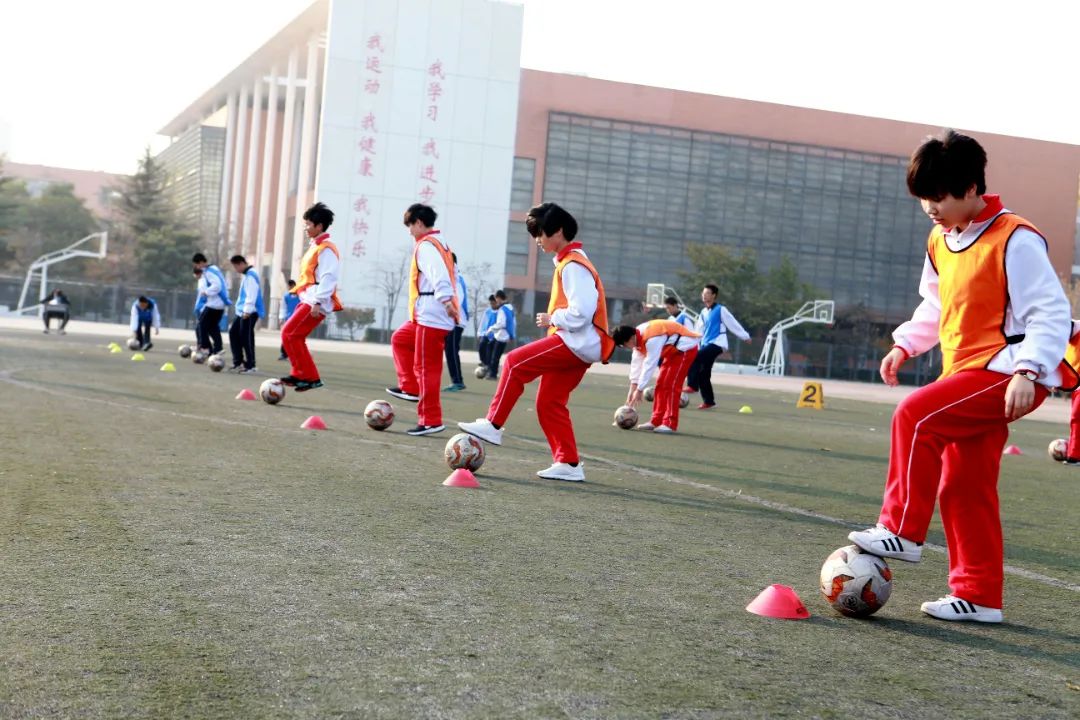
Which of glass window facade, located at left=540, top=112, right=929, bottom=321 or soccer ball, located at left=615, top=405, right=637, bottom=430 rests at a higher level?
glass window facade, located at left=540, top=112, right=929, bottom=321

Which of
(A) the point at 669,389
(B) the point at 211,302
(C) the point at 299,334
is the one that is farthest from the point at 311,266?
(B) the point at 211,302

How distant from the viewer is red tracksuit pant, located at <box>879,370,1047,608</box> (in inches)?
177

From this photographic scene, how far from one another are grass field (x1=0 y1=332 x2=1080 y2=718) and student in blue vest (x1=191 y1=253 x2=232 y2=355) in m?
12.1

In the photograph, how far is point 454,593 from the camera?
4645 millimetres

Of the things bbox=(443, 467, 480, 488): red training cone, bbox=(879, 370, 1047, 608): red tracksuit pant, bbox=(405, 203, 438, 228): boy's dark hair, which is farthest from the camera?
bbox=(405, 203, 438, 228): boy's dark hair

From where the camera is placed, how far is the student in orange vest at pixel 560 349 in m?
8.44

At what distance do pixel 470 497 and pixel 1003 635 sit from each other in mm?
3524

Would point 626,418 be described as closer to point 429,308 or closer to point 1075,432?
point 429,308

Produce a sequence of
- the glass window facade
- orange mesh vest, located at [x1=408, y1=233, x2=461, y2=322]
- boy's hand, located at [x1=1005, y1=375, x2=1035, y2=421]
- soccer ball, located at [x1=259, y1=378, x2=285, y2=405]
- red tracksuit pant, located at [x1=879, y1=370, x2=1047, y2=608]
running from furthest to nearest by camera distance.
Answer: the glass window facade
soccer ball, located at [x1=259, y1=378, x2=285, y2=405]
orange mesh vest, located at [x1=408, y1=233, x2=461, y2=322]
red tracksuit pant, located at [x1=879, y1=370, x2=1047, y2=608]
boy's hand, located at [x1=1005, y1=375, x2=1035, y2=421]

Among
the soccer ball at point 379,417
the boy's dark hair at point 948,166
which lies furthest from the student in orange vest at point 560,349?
the boy's dark hair at point 948,166

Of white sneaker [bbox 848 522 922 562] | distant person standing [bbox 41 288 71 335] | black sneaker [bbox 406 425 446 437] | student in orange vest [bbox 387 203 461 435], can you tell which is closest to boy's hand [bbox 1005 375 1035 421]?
white sneaker [bbox 848 522 922 562]

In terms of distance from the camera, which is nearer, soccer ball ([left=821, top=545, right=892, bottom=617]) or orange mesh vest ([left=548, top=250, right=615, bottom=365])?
soccer ball ([left=821, top=545, right=892, bottom=617])

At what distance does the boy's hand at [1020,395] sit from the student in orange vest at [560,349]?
4.23 metres

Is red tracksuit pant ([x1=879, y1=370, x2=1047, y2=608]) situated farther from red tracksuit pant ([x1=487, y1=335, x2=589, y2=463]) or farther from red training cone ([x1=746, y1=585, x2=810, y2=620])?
red tracksuit pant ([x1=487, y1=335, x2=589, y2=463])
